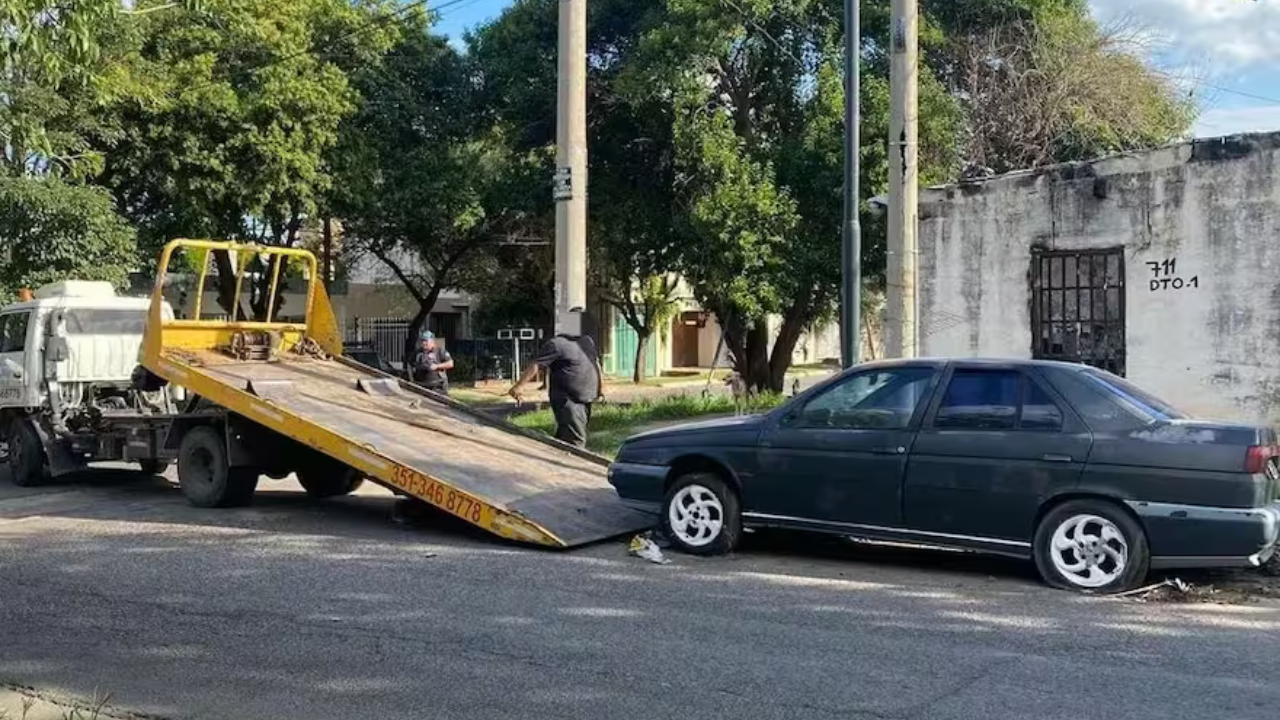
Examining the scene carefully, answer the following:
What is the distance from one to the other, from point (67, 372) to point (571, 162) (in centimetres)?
607

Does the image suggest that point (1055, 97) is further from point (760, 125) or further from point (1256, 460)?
point (1256, 460)

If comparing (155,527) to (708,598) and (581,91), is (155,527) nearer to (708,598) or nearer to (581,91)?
(708,598)

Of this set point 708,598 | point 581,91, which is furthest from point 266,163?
point 708,598

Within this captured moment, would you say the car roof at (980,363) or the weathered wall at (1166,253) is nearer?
the car roof at (980,363)

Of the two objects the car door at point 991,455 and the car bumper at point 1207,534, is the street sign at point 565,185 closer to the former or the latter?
the car door at point 991,455

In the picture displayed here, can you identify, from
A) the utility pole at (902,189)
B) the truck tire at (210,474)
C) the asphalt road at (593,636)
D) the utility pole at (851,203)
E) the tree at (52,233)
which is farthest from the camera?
the tree at (52,233)

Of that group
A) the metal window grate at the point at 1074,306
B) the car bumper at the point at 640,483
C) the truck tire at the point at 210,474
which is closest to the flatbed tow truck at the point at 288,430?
the truck tire at the point at 210,474

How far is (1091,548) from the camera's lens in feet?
25.3

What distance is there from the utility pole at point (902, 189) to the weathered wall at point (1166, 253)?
8.12 feet

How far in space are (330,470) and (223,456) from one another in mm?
1298

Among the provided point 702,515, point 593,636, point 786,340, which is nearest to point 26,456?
point 702,515

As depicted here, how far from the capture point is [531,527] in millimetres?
9055

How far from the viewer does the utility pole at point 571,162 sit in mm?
13922

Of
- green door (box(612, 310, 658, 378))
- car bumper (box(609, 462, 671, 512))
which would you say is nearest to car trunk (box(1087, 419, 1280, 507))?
car bumper (box(609, 462, 671, 512))
